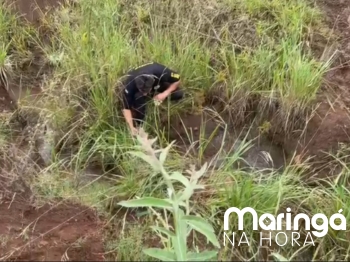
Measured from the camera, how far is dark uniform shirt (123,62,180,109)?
152 inches

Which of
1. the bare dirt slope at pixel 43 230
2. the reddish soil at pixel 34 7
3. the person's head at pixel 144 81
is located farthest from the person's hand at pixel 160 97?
the reddish soil at pixel 34 7

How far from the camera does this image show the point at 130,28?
14.8ft

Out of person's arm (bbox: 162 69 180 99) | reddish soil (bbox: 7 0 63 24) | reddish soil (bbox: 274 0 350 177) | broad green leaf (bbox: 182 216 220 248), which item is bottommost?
reddish soil (bbox: 274 0 350 177)

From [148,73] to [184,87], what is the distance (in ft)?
1.17

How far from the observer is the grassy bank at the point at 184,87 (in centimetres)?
318

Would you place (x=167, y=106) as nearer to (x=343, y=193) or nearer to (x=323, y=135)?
(x=323, y=135)

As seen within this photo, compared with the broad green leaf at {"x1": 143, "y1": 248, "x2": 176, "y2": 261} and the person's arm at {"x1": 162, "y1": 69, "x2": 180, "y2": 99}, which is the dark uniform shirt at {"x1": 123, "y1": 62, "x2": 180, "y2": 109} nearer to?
the person's arm at {"x1": 162, "y1": 69, "x2": 180, "y2": 99}

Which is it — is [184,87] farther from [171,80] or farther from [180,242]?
[180,242]

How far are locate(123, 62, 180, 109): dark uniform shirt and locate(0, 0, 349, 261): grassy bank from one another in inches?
4.9

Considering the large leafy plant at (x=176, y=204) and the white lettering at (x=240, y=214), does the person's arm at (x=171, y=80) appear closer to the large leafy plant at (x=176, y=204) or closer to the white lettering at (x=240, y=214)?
the white lettering at (x=240, y=214)

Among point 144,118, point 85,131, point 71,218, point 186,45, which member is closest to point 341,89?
point 186,45

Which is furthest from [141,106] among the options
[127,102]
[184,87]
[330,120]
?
[330,120]

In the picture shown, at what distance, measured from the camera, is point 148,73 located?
152 inches

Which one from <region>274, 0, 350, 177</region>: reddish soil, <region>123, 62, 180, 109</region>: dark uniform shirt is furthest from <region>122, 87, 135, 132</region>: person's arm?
<region>274, 0, 350, 177</region>: reddish soil
